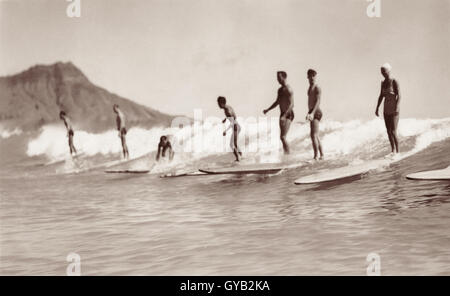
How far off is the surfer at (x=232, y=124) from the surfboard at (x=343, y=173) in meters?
0.53

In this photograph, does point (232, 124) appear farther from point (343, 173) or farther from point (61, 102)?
point (61, 102)

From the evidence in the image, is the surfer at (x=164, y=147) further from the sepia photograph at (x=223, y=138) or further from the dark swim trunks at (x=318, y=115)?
the dark swim trunks at (x=318, y=115)

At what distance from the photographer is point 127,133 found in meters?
4.16

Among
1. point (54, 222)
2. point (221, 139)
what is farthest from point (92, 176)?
point (221, 139)

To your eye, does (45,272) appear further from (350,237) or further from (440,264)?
(440,264)

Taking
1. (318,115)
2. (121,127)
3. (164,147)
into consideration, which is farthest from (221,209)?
(121,127)

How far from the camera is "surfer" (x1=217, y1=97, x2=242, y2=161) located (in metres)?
3.79

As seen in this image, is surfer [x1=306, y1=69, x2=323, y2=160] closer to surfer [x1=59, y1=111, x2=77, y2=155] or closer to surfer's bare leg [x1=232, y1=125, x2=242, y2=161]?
surfer's bare leg [x1=232, y1=125, x2=242, y2=161]

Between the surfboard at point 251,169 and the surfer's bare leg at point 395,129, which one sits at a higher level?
the surfer's bare leg at point 395,129

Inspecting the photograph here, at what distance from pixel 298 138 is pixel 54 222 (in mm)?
1711

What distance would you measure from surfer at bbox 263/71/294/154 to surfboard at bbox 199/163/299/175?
6.3 inches

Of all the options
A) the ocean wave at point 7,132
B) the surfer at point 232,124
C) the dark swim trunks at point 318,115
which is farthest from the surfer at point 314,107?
the ocean wave at point 7,132

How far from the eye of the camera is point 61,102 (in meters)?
4.33

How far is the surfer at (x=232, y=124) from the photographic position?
3787mm
